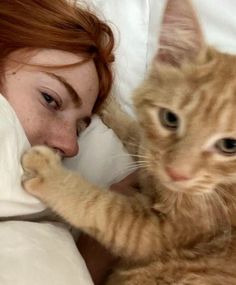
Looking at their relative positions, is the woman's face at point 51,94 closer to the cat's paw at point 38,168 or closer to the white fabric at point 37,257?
the cat's paw at point 38,168

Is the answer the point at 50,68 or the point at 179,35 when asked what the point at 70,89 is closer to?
the point at 50,68

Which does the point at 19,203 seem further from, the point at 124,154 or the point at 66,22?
the point at 66,22

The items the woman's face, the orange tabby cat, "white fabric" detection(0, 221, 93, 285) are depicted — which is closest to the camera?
"white fabric" detection(0, 221, 93, 285)

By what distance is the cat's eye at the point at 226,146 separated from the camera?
Result: 1.27 meters

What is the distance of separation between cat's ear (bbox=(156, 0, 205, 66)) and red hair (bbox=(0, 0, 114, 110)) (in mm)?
291

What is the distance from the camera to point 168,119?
4.48 ft

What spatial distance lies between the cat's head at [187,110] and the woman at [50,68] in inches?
9.5

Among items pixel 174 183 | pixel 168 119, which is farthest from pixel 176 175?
pixel 168 119

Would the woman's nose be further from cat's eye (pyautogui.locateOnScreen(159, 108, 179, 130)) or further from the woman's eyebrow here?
cat's eye (pyautogui.locateOnScreen(159, 108, 179, 130))

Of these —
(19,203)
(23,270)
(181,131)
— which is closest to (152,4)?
(181,131)

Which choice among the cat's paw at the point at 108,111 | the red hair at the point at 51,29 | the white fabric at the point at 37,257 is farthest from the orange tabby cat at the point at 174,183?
the cat's paw at the point at 108,111

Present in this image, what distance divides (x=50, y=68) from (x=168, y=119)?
1.33 ft

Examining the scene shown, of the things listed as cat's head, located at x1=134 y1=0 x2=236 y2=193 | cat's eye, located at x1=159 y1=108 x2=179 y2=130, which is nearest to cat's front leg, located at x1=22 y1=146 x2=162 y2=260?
cat's head, located at x1=134 y1=0 x2=236 y2=193

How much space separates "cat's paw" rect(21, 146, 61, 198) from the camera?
1433mm
